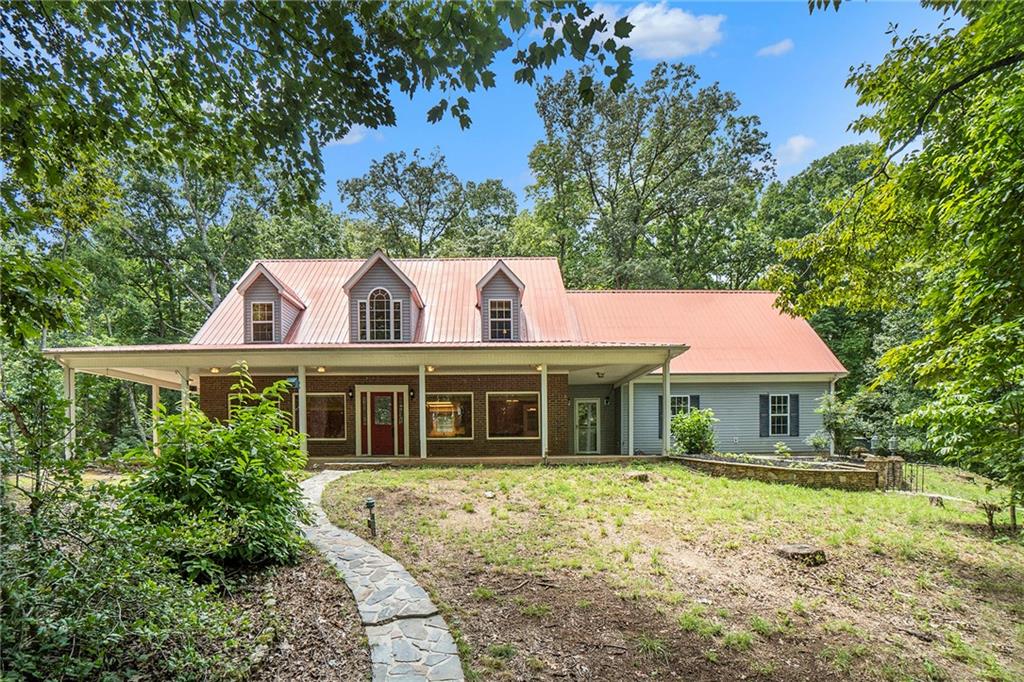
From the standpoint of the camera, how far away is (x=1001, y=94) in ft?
17.3

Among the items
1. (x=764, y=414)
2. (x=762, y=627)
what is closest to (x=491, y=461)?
(x=762, y=627)

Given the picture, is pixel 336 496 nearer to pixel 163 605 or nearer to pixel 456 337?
pixel 163 605

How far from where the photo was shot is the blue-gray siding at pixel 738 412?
17.0 m

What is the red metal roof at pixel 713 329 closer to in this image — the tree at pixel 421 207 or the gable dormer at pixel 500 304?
the gable dormer at pixel 500 304

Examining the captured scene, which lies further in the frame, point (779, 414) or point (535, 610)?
point (779, 414)

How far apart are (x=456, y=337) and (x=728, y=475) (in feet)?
27.6

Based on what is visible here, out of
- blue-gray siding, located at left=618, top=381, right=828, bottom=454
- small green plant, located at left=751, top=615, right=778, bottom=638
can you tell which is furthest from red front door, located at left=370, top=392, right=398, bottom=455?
small green plant, located at left=751, top=615, right=778, bottom=638

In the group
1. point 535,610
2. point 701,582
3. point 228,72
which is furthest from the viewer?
point 701,582

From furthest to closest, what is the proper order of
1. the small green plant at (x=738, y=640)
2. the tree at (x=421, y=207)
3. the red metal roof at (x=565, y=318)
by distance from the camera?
the tree at (x=421, y=207)
the red metal roof at (x=565, y=318)
the small green plant at (x=738, y=640)

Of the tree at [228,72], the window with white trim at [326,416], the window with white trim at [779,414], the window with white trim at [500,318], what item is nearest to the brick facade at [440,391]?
the window with white trim at [326,416]

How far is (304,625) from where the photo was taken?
4008 mm

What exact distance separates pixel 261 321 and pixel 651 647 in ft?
47.3

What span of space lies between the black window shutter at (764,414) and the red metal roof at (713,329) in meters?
A: 1.03

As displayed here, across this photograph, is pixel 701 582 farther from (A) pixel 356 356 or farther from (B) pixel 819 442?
(B) pixel 819 442
